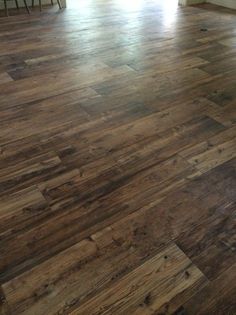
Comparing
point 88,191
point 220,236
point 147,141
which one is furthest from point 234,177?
point 88,191

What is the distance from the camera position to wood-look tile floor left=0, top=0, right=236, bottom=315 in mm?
1232

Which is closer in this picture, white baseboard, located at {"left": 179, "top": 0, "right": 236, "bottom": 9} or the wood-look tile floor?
the wood-look tile floor

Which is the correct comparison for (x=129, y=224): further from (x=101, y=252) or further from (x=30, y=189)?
A: (x=30, y=189)

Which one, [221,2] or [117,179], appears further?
[221,2]

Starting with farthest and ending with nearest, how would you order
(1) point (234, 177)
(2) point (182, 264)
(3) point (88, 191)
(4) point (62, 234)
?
(1) point (234, 177) < (3) point (88, 191) < (4) point (62, 234) < (2) point (182, 264)

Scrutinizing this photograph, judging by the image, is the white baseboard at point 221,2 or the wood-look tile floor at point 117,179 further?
the white baseboard at point 221,2

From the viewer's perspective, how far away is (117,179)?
1727 mm

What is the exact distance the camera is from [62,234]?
1426mm

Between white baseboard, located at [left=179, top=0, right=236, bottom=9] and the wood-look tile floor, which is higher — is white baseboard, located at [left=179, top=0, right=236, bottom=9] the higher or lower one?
the higher one

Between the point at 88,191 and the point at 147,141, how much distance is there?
0.59 m

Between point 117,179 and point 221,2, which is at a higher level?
point 221,2

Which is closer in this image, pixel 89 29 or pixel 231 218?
pixel 231 218

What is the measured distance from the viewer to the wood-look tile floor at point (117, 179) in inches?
48.5

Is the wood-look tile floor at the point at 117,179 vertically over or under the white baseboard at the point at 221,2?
under
